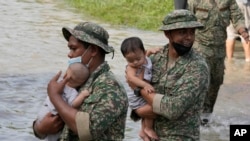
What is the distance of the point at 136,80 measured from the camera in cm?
541

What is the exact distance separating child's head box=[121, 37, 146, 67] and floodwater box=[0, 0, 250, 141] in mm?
3127

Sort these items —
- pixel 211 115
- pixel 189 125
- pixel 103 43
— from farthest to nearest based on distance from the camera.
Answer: pixel 211 115
pixel 189 125
pixel 103 43

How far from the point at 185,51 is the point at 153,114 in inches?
18.9

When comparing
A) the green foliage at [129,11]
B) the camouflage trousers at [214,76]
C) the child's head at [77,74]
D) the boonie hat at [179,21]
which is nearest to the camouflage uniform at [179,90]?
the boonie hat at [179,21]

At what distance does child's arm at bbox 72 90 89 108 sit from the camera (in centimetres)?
438

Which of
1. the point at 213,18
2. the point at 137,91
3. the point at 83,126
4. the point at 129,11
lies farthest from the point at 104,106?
the point at 129,11

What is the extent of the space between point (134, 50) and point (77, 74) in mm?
1054

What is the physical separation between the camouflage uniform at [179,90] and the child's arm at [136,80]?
0.08 metres

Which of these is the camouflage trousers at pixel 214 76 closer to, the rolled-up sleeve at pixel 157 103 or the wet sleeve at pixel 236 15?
the wet sleeve at pixel 236 15

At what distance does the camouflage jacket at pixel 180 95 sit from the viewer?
5012mm

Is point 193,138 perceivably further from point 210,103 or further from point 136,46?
point 210,103

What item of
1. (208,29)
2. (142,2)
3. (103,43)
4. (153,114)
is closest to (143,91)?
(153,114)

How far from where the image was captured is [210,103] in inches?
352

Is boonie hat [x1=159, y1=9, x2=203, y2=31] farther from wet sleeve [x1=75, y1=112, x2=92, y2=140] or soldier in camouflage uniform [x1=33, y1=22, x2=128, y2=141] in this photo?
wet sleeve [x1=75, y1=112, x2=92, y2=140]
